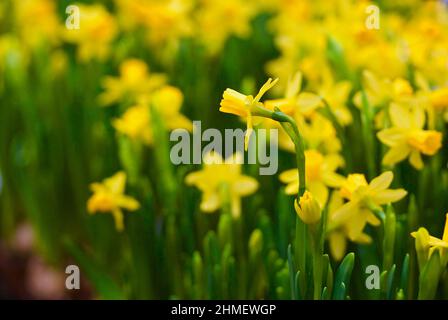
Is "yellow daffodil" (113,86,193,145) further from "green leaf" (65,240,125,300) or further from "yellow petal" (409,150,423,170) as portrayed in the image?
"yellow petal" (409,150,423,170)

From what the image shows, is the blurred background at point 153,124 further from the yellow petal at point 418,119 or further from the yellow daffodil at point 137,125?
the yellow petal at point 418,119

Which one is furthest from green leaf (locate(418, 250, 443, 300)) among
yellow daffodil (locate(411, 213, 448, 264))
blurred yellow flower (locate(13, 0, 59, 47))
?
blurred yellow flower (locate(13, 0, 59, 47))

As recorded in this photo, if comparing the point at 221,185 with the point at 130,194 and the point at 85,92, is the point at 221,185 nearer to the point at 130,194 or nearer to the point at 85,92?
the point at 130,194

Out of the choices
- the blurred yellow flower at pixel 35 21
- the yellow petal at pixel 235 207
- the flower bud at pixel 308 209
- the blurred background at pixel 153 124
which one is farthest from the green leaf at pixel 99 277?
the blurred yellow flower at pixel 35 21

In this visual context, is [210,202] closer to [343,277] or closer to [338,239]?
[338,239]

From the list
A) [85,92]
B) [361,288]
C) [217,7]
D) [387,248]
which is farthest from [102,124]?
[387,248]

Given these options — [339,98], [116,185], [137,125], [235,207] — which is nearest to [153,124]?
[137,125]

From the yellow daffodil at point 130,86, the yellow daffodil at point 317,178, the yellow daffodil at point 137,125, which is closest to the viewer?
the yellow daffodil at point 317,178
